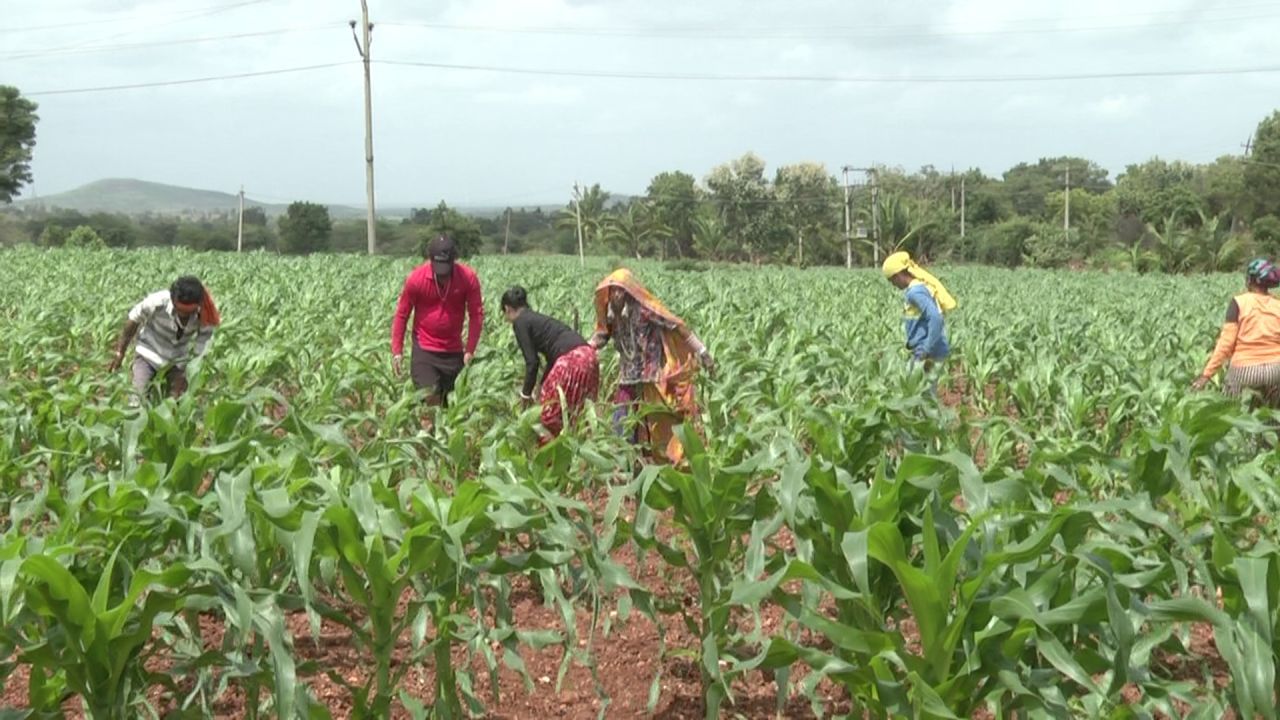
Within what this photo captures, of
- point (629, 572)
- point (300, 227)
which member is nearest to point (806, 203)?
point (300, 227)

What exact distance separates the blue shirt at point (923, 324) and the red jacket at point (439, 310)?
110 inches

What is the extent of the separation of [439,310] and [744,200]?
61.1 metres

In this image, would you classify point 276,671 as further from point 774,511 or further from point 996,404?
point 996,404

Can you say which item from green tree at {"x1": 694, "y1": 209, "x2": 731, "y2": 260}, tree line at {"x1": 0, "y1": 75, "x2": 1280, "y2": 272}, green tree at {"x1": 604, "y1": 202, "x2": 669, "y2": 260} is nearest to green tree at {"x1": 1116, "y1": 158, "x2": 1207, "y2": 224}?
tree line at {"x1": 0, "y1": 75, "x2": 1280, "y2": 272}

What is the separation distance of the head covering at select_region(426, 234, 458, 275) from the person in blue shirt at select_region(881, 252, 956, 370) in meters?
2.73

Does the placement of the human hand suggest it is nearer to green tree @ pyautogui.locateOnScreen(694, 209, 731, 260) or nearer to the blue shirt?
the blue shirt

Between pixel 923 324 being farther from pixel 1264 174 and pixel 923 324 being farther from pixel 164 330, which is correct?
pixel 1264 174

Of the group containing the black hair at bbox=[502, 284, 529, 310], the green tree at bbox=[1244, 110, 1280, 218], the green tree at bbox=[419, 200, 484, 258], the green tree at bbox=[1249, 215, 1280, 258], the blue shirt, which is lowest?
the blue shirt

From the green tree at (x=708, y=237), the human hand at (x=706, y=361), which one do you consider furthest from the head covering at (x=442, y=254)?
the green tree at (x=708, y=237)

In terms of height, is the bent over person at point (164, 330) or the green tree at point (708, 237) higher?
the green tree at point (708, 237)

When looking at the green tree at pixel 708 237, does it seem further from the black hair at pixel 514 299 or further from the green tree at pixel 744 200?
the black hair at pixel 514 299

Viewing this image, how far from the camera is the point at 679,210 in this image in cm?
7256

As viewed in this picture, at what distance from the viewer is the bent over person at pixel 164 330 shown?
6480mm

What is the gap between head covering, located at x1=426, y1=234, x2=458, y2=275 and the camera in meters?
6.86
